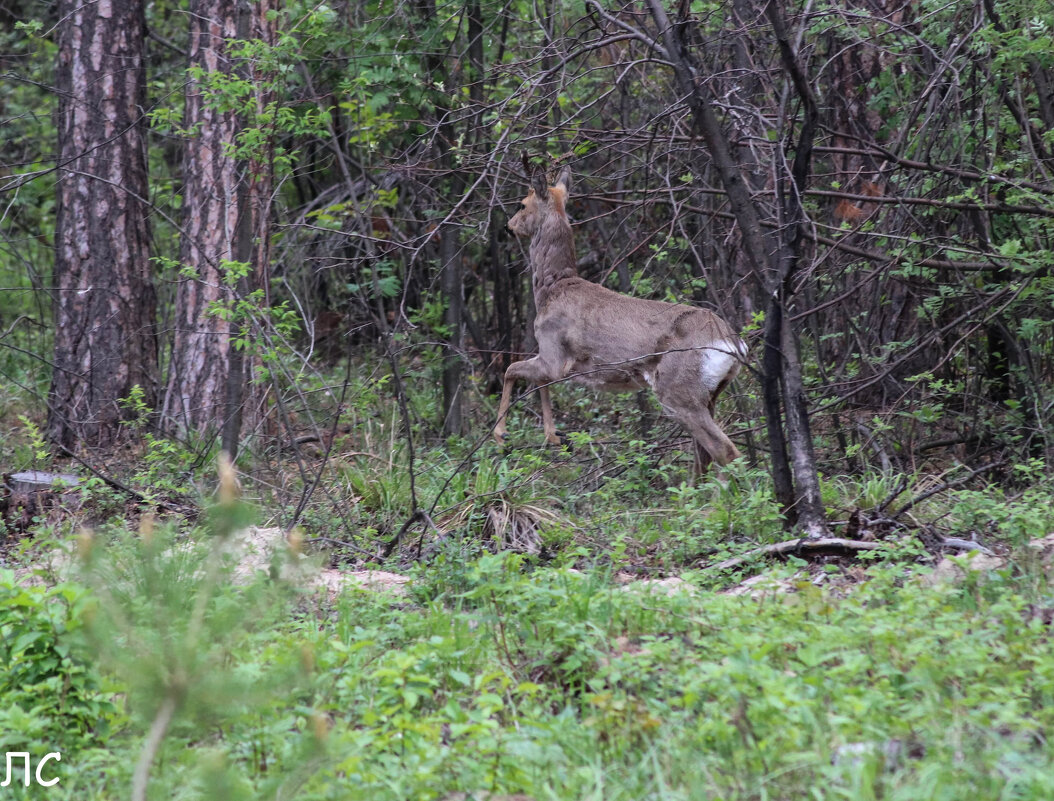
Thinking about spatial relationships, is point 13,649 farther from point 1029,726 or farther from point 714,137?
point 714,137

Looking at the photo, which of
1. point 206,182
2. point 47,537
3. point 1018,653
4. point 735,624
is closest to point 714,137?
point 735,624

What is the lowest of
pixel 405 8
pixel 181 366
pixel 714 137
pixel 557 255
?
pixel 181 366

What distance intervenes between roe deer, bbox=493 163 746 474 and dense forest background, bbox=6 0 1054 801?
36 centimetres

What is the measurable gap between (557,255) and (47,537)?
4763 mm

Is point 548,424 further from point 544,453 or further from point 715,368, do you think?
point 715,368

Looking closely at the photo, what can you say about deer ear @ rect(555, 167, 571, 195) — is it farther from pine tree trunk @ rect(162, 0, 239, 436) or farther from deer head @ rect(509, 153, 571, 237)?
pine tree trunk @ rect(162, 0, 239, 436)

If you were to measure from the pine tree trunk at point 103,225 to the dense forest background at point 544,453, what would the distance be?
38mm

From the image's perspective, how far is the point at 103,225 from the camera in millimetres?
10039

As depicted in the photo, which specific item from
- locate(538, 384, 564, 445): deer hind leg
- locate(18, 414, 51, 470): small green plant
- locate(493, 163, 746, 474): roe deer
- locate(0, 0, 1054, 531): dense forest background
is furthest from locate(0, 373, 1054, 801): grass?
locate(538, 384, 564, 445): deer hind leg

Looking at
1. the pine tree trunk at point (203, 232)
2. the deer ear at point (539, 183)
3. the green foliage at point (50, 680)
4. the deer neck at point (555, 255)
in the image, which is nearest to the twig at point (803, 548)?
the green foliage at point (50, 680)

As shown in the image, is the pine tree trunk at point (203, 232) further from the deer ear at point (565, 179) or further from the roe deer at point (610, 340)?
the deer ear at point (565, 179)

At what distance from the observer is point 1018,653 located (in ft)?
12.9

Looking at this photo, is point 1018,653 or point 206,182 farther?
point 206,182

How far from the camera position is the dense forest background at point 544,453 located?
3547 mm
